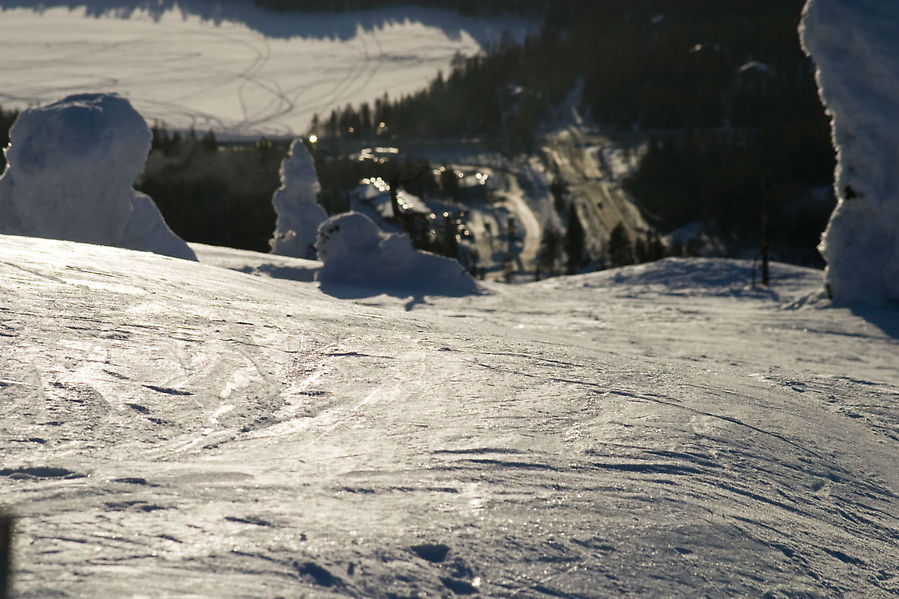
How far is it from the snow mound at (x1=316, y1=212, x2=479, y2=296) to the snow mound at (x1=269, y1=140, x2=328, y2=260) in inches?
371

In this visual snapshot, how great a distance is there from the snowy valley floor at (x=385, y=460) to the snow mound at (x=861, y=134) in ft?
28.7

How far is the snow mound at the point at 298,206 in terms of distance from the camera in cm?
2569

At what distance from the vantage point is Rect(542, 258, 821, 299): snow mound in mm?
16766

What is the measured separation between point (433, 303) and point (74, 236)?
8558 millimetres

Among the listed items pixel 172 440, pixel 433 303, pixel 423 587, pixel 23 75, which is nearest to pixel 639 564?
pixel 423 587

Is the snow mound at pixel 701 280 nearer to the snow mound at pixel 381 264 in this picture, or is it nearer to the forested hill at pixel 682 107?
the snow mound at pixel 381 264

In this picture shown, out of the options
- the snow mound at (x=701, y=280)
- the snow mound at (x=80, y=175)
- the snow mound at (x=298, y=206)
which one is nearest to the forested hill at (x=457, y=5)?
the snow mound at (x=298, y=206)

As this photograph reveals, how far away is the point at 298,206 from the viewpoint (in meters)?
26.1

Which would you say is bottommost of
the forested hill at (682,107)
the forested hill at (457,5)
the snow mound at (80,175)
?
the snow mound at (80,175)

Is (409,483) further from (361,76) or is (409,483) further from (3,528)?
(361,76)

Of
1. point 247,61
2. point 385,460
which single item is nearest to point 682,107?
point 247,61

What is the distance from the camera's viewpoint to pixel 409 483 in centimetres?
372

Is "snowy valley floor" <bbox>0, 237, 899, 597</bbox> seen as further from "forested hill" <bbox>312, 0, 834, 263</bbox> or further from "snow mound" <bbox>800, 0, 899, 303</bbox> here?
"forested hill" <bbox>312, 0, 834, 263</bbox>

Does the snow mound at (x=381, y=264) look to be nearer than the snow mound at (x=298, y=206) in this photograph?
Yes
